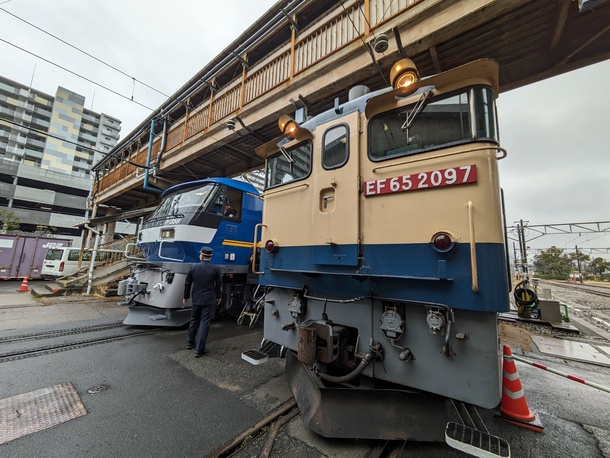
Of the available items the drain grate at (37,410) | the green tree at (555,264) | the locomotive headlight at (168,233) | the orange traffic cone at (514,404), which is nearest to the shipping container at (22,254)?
the locomotive headlight at (168,233)

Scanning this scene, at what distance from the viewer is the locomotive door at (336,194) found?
100 inches

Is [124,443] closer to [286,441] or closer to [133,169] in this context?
[286,441]

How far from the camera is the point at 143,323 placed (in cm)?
557

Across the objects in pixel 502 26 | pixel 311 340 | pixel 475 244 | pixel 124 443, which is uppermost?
pixel 502 26

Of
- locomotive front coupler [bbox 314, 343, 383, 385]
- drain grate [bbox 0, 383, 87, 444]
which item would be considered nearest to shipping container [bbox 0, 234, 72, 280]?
drain grate [bbox 0, 383, 87, 444]

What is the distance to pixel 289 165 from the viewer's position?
3391mm

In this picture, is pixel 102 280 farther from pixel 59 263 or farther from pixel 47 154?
pixel 47 154

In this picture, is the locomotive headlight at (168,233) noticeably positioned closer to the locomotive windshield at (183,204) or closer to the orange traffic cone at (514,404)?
the locomotive windshield at (183,204)

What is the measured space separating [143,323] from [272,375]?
11.8 ft

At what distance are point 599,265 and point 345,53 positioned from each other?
61081 mm

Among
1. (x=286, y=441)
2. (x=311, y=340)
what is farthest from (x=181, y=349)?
(x=311, y=340)

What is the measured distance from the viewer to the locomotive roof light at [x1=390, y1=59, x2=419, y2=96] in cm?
231

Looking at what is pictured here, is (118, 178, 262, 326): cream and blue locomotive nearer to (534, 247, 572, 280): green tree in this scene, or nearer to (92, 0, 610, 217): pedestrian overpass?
(92, 0, 610, 217): pedestrian overpass

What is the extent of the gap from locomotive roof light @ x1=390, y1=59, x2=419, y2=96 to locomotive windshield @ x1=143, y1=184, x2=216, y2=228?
453 cm
